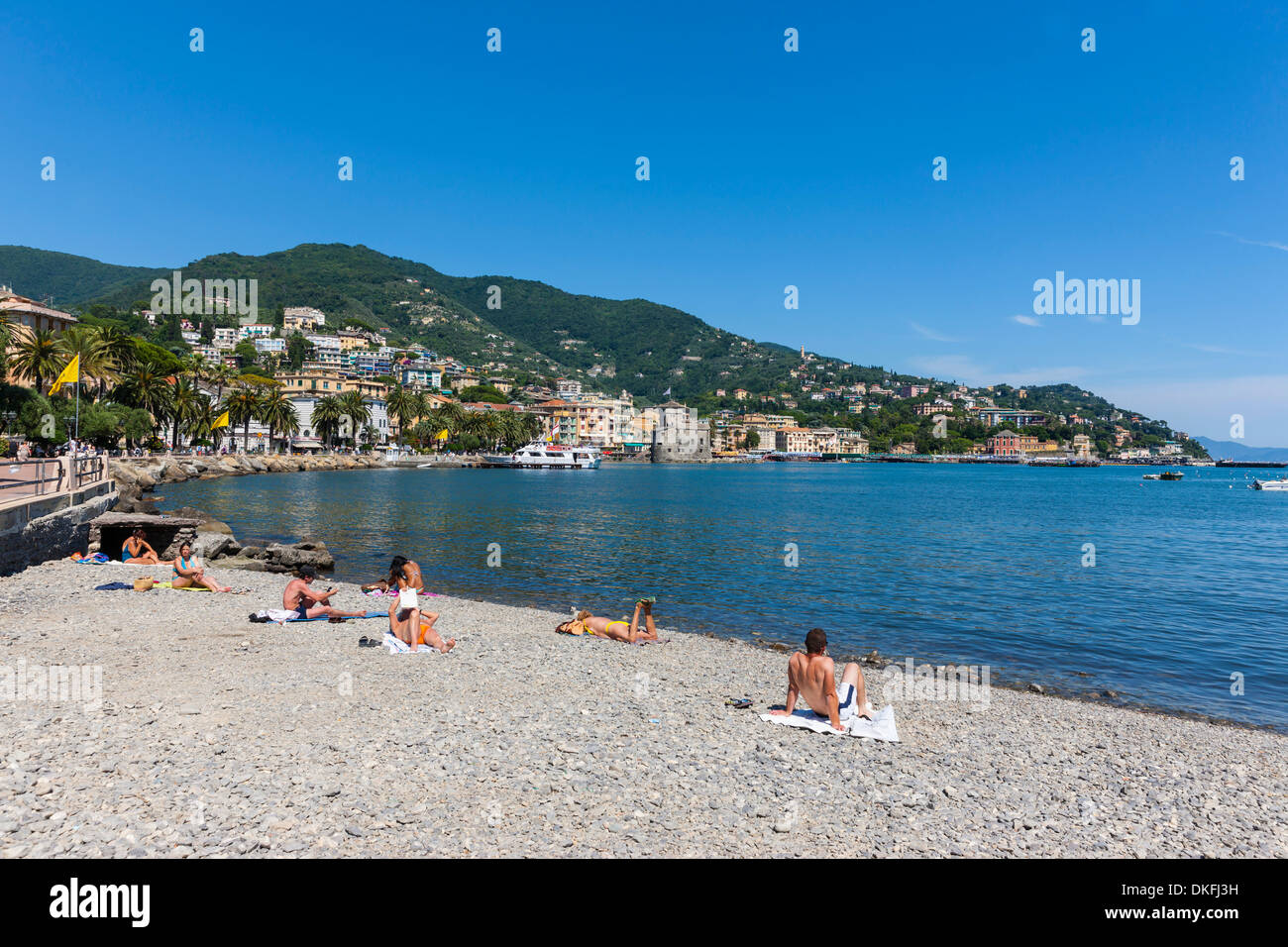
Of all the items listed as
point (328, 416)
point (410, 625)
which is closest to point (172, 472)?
point (328, 416)

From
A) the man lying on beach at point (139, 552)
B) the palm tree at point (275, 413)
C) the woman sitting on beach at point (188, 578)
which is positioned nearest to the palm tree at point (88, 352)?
the palm tree at point (275, 413)

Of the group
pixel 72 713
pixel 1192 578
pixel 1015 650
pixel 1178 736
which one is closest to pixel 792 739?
pixel 1178 736

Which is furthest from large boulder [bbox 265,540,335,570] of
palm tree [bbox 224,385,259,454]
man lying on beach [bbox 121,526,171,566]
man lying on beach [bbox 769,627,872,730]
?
palm tree [bbox 224,385,259,454]

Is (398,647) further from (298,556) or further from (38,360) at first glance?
(38,360)

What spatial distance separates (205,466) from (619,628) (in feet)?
250

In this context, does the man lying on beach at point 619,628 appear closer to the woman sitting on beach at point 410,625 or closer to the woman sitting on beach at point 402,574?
the woman sitting on beach at point 410,625

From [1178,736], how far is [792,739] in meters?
5.71

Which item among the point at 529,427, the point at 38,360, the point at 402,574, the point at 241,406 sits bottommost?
the point at 402,574

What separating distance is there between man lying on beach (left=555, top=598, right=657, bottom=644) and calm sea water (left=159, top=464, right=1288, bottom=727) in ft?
10.3

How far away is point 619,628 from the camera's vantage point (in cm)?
1403

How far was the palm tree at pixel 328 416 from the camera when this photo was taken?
118669mm

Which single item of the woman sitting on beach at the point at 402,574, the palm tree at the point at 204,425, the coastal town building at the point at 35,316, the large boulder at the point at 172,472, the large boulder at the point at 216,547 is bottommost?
the large boulder at the point at 216,547

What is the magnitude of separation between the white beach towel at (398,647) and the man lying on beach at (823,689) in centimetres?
580
